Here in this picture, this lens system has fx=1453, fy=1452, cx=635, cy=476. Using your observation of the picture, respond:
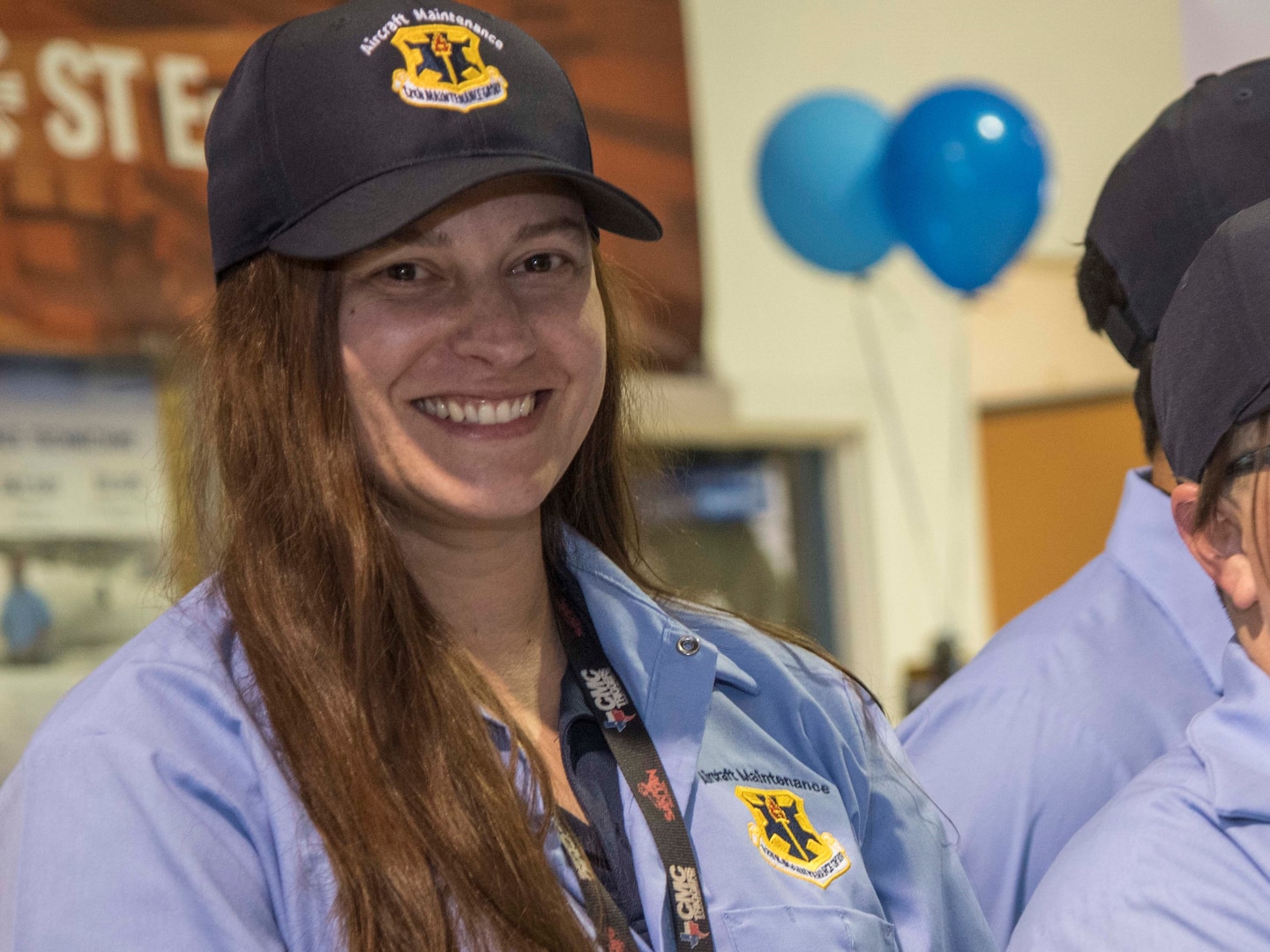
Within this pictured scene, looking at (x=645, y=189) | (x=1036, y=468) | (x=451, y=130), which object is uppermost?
(x=645, y=189)

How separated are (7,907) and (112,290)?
2.83 m

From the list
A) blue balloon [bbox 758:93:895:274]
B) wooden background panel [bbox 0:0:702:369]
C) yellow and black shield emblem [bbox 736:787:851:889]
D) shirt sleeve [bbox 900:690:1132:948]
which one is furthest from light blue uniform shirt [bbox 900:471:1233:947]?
blue balloon [bbox 758:93:895:274]

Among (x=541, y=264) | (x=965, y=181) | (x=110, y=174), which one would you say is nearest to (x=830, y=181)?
(x=965, y=181)

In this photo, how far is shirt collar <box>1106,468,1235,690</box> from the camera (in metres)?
1.32

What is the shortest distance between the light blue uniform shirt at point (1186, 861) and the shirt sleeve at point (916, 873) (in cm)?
21

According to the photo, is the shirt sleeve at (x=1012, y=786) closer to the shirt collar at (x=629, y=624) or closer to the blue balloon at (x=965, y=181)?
the shirt collar at (x=629, y=624)

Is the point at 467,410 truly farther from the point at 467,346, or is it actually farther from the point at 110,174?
the point at 110,174

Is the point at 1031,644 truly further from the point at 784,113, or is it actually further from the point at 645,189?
the point at 645,189

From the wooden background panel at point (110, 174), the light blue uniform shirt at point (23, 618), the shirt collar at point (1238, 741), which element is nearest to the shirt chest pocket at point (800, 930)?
the shirt collar at point (1238, 741)

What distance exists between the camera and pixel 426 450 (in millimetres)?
1137

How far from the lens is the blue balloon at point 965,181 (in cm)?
369

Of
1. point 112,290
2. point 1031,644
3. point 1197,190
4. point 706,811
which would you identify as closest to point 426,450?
point 706,811

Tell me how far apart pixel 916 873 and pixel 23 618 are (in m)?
2.78

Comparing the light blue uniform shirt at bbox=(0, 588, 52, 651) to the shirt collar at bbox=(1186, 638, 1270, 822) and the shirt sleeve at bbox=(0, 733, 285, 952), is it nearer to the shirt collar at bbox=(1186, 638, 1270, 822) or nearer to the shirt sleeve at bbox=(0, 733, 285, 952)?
the shirt sleeve at bbox=(0, 733, 285, 952)
